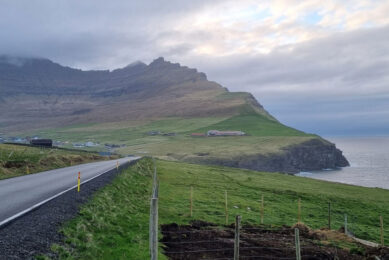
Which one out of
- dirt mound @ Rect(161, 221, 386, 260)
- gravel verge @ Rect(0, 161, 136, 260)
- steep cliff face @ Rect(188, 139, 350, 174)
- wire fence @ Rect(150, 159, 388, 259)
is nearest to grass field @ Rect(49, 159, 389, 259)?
wire fence @ Rect(150, 159, 388, 259)

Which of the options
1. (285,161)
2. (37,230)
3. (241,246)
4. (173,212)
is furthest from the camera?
(285,161)

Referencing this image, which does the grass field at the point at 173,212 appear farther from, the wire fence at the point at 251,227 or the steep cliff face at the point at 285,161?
the steep cliff face at the point at 285,161

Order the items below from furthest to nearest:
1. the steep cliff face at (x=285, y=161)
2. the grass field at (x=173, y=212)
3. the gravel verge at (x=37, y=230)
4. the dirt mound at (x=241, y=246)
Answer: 1. the steep cliff face at (x=285, y=161)
2. the dirt mound at (x=241, y=246)
3. the grass field at (x=173, y=212)
4. the gravel verge at (x=37, y=230)

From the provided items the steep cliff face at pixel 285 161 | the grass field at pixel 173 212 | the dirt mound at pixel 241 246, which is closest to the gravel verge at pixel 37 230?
the grass field at pixel 173 212

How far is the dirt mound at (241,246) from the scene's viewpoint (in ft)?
52.3

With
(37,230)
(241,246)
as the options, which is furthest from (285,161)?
(37,230)

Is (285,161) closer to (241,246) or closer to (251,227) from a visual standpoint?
(251,227)

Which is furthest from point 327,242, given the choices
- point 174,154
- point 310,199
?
point 174,154

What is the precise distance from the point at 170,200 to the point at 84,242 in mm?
18954

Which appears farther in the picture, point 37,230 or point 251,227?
point 251,227

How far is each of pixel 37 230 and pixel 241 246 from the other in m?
10.0

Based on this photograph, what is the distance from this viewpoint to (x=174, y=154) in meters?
150

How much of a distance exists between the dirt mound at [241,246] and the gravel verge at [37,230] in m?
5.04

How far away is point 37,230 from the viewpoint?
527 inches
